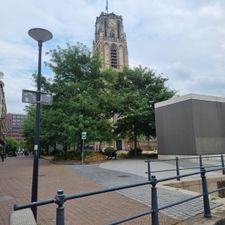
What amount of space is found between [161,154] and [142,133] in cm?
673

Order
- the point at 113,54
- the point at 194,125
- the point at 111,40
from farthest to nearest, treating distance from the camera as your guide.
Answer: the point at 111,40 → the point at 113,54 → the point at 194,125

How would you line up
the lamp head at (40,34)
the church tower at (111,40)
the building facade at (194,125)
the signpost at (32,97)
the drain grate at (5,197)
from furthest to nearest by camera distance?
the church tower at (111,40)
the building facade at (194,125)
the drain grate at (5,197)
the lamp head at (40,34)
the signpost at (32,97)

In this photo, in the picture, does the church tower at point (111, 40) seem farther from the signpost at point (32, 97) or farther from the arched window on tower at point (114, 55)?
the signpost at point (32, 97)

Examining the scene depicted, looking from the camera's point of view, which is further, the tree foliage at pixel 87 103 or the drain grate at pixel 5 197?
the tree foliage at pixel 87 103

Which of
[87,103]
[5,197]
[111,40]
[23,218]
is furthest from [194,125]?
[111,40]

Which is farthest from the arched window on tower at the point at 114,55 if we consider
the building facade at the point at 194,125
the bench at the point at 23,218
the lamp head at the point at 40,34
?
the bench at the point at 23,218

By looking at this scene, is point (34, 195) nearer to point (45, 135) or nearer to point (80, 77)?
point (45, 135)

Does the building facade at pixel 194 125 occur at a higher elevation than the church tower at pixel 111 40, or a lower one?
lower

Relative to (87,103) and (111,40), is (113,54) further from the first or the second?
(87,103)

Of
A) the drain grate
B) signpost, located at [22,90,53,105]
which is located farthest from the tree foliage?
signpost, located at [22,90,53,105]

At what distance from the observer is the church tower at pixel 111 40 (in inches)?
3095

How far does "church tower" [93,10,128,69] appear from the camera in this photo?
78.6 m

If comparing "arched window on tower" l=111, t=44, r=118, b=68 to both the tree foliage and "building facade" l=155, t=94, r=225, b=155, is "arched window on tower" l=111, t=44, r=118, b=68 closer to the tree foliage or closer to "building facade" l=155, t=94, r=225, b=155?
the tree foliage

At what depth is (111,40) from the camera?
80375 millimetres
